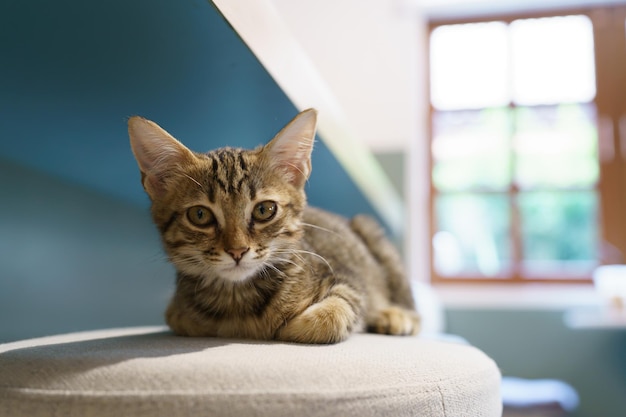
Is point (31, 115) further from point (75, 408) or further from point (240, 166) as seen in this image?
point (75, 408)

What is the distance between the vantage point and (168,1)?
651mm

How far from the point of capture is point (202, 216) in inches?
30.2

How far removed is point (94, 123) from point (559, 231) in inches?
122

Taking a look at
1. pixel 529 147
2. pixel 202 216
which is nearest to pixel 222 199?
pixel 202 216

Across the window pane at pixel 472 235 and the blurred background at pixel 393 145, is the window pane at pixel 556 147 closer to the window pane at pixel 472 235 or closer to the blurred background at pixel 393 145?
the blurred background at pixel 393 145

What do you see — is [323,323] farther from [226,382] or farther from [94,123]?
[94,123]

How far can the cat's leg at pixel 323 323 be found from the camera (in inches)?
30.7

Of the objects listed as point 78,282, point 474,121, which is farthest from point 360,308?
point 474,121

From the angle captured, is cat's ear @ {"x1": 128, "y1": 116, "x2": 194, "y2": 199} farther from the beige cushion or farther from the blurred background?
the beige cushion

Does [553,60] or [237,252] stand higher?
[553,60]

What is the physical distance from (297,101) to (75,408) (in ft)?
2.02

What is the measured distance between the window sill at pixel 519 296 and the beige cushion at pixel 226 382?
2.17 meters

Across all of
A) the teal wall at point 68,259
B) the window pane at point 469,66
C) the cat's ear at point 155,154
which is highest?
the window pane at point 469,66

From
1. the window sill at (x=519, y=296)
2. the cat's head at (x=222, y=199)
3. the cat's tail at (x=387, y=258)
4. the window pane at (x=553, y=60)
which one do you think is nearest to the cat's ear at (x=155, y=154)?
the cat's head at (x=222, y=199)
